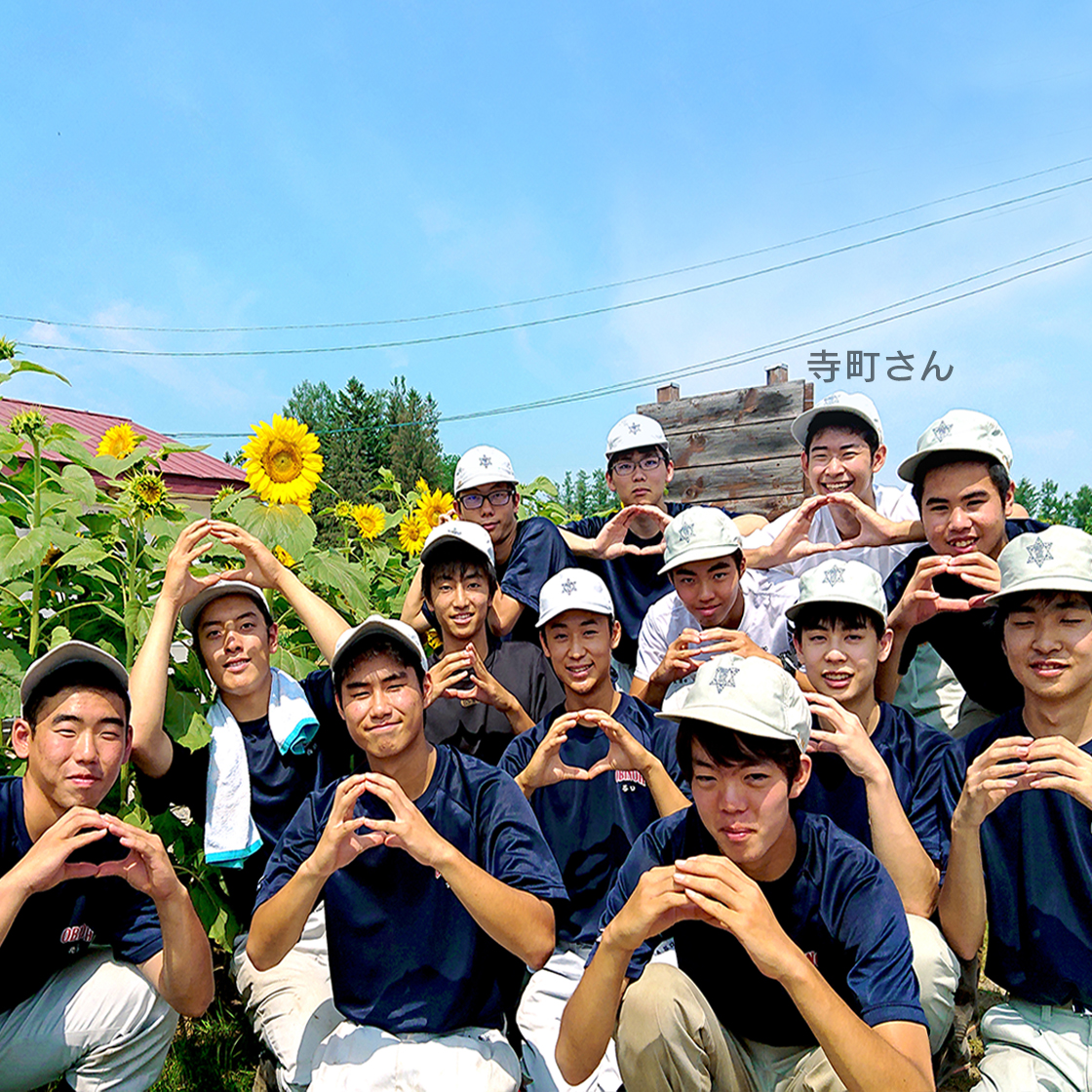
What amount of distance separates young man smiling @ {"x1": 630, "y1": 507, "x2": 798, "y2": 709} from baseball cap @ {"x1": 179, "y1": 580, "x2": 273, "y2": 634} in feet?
5.27

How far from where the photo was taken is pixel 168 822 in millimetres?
3777

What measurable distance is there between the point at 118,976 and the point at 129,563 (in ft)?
4.85

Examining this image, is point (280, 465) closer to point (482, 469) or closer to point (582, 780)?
point (482, 469)

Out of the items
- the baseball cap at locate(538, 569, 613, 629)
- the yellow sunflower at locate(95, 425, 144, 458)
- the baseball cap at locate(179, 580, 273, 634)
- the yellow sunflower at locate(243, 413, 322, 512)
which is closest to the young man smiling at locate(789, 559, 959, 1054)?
the baseball cap at locate(538, 569, 613, 629)

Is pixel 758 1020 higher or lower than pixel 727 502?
lower

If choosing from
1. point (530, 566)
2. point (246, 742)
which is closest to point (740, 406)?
point (530, 566)

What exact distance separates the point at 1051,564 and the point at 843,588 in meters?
0.67

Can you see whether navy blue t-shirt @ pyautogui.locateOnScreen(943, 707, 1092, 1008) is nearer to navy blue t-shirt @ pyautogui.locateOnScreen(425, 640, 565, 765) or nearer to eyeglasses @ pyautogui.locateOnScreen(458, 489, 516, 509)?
navy blue t-shirt @ pyautogui.locateOnScreen(425, 640, 565, 765)

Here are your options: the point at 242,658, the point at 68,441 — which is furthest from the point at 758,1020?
the point at 68,441

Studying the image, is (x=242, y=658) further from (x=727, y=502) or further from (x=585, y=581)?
(x=727, y=502)

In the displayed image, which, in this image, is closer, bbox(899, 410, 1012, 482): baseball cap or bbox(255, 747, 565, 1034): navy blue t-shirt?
bbox(255, 747, 565, 1034): navy blue t-shirt

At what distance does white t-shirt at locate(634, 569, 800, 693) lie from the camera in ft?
14.7

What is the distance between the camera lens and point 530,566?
492 cm

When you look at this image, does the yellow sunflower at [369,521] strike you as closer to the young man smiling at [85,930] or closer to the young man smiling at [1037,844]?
the young man smiling at [85,930]
